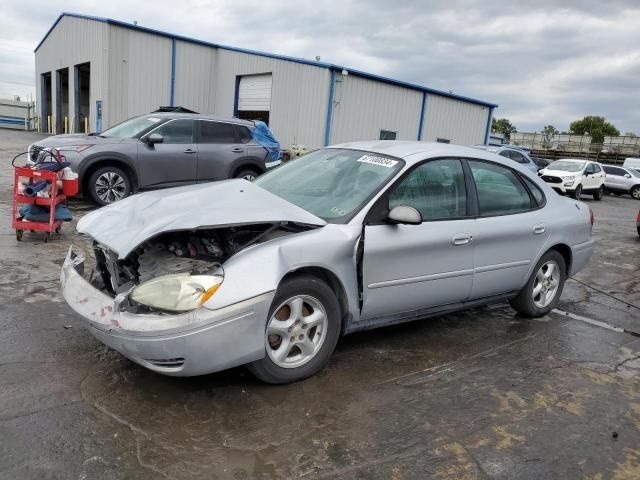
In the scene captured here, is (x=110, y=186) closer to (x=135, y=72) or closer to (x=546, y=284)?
(x=546, y=284)

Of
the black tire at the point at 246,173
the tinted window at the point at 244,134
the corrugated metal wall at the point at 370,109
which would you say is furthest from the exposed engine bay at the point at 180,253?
the corrugated metal wall at the point at 370,109

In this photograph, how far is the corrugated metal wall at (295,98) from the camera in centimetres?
2073

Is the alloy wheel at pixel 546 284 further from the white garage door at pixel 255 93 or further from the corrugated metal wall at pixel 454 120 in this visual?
the corrugated metal wall at pixel 454 120

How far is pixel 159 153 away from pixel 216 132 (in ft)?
4.36

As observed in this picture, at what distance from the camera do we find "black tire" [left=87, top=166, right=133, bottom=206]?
8.90 metres

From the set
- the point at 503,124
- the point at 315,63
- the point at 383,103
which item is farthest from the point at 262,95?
the point at 503,124

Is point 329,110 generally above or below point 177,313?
above

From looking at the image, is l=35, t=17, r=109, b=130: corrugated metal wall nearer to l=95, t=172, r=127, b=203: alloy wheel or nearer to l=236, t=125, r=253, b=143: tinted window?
l=236, t=125, r=253, b=143: tinted window

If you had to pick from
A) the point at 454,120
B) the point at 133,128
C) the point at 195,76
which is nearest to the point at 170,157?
the point at 133,128

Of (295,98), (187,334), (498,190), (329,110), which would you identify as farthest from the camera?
(295,98)

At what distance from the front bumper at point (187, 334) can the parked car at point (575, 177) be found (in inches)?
818

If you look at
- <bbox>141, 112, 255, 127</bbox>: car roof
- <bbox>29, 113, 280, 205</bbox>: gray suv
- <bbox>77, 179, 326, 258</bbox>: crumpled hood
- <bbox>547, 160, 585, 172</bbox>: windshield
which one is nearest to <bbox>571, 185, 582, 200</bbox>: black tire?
<bbox>547, 160, 585, 172</bbox>: windshield

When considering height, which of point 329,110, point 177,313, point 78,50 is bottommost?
point 177,313

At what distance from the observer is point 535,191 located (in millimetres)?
4945
